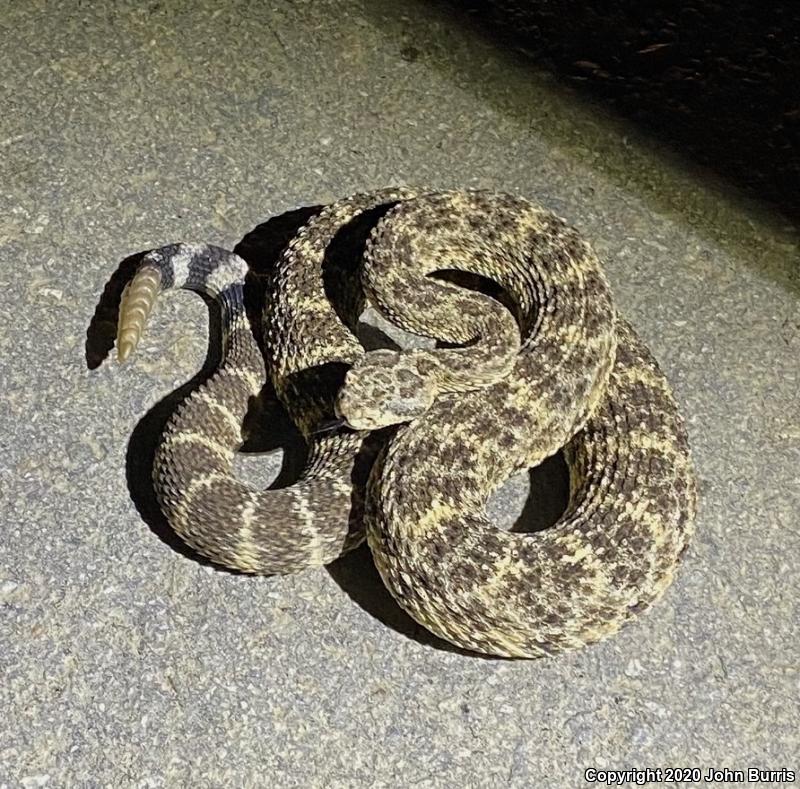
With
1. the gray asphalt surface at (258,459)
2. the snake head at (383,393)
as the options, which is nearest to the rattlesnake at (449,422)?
the snake head at (383,393)

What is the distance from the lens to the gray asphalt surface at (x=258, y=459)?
261cm

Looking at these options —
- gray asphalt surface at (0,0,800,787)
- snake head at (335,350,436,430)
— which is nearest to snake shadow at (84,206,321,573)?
gray asphalt surface at (0,0,800,787)

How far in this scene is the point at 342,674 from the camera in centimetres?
269

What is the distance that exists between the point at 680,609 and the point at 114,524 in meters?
1.38

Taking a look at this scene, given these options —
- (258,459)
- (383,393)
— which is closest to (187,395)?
(258,459)

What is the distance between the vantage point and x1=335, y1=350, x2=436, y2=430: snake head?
8.71 ft

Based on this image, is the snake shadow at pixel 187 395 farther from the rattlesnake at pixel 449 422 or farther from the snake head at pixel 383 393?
the snake head at pixel 383 393

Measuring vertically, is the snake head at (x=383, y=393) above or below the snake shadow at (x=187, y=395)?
above

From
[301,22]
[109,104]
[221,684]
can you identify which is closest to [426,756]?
[221,684]

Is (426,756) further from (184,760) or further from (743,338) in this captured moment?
(743,338)

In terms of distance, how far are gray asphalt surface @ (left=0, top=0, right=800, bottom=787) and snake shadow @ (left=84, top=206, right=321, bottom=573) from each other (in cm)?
3

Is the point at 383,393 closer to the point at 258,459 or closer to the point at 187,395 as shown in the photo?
the point at 258,459

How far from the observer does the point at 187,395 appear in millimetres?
3004

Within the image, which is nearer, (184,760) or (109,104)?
(184,760)
